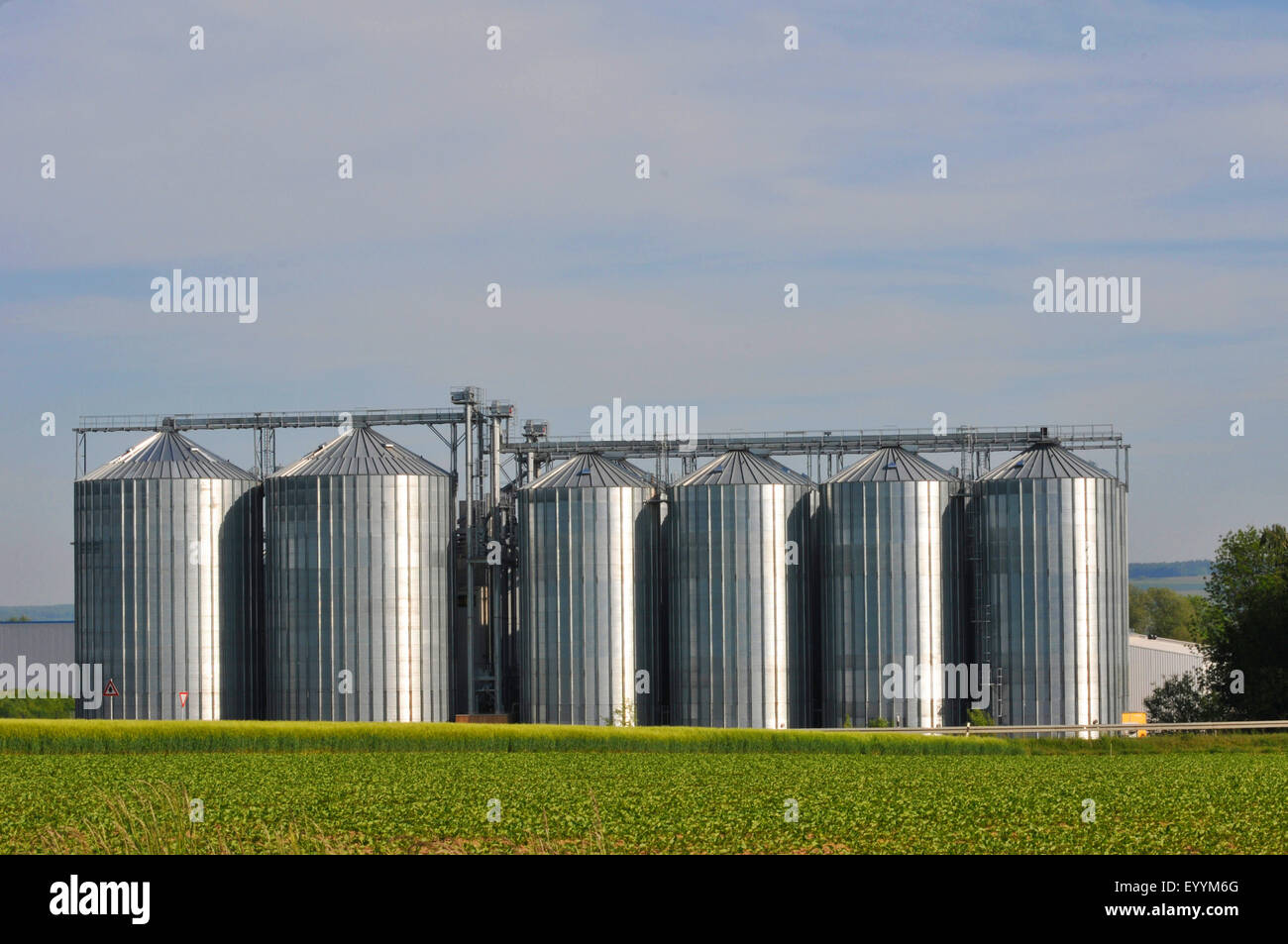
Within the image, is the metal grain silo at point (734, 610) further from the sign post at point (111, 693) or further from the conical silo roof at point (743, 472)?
the sign post at point (111, 693)

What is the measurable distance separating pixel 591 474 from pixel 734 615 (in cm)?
946

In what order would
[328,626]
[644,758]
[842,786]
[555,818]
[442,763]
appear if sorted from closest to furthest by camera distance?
[555,818] → [842,786] → [442,763] → [644,758] → [328,626]

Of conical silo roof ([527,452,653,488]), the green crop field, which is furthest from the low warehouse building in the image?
conical silo roof ([527,452,653,488])

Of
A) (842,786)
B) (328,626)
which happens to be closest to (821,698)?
(328,626)

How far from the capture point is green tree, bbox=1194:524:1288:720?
8244 cm

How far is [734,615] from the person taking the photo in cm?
7306

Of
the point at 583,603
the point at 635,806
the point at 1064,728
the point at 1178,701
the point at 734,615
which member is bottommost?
the point at 1178,701

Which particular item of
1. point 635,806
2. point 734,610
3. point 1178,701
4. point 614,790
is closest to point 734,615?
point 734,610

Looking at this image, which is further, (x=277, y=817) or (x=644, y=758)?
(x=644, y=758)

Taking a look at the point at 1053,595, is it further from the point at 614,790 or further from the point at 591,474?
the point at 614,790
